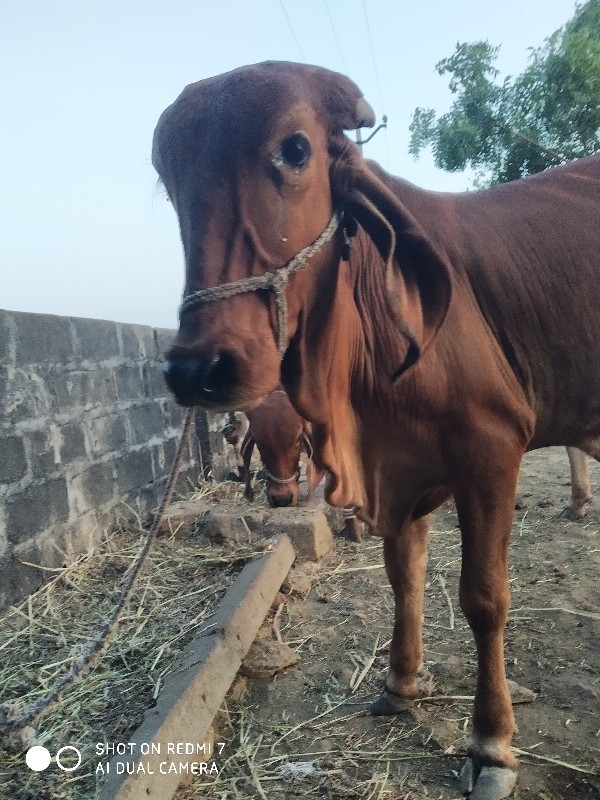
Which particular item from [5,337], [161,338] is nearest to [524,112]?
[161,338]

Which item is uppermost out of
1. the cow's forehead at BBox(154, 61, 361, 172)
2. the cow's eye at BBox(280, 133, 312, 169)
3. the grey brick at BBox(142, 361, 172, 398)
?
the cow's forehead at BBox(154, 61, 361, 172)

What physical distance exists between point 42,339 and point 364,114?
91.8 inches

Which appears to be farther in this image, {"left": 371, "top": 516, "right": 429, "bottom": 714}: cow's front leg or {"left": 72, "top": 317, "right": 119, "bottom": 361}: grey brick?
{"left": 72, "top": 317, "right": 119, "bottom": 361}: grey brick

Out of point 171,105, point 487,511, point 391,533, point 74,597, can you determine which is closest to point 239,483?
point 74,597

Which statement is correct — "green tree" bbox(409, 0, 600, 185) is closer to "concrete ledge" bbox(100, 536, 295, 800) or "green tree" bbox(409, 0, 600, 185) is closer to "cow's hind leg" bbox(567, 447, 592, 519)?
"cow's hind leg" bbox(567, 447, 592, 519)

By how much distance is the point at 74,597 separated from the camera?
10.8 feet

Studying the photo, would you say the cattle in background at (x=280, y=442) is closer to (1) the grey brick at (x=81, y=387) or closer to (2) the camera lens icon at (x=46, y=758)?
(1) the grey brick at (x=81, y=387)

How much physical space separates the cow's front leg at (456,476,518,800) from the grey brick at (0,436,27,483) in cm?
205

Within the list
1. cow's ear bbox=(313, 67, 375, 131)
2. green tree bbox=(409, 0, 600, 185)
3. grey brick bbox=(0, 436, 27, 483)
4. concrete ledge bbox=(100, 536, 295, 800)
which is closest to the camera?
cow's ear bbox=(313, 67, 375, 131)

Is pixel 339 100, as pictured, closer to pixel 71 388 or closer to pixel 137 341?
pixel 71 388

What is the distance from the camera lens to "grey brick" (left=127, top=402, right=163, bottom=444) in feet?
15.2

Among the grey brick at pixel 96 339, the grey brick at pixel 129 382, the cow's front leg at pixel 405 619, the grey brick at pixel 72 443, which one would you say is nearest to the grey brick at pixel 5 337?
the grey brick at pixel 72 443

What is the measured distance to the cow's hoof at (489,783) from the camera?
197 cm

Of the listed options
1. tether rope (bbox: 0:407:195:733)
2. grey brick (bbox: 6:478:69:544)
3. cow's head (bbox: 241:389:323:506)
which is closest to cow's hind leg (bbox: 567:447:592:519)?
cow's head (bbox: 241:389:323:506)
